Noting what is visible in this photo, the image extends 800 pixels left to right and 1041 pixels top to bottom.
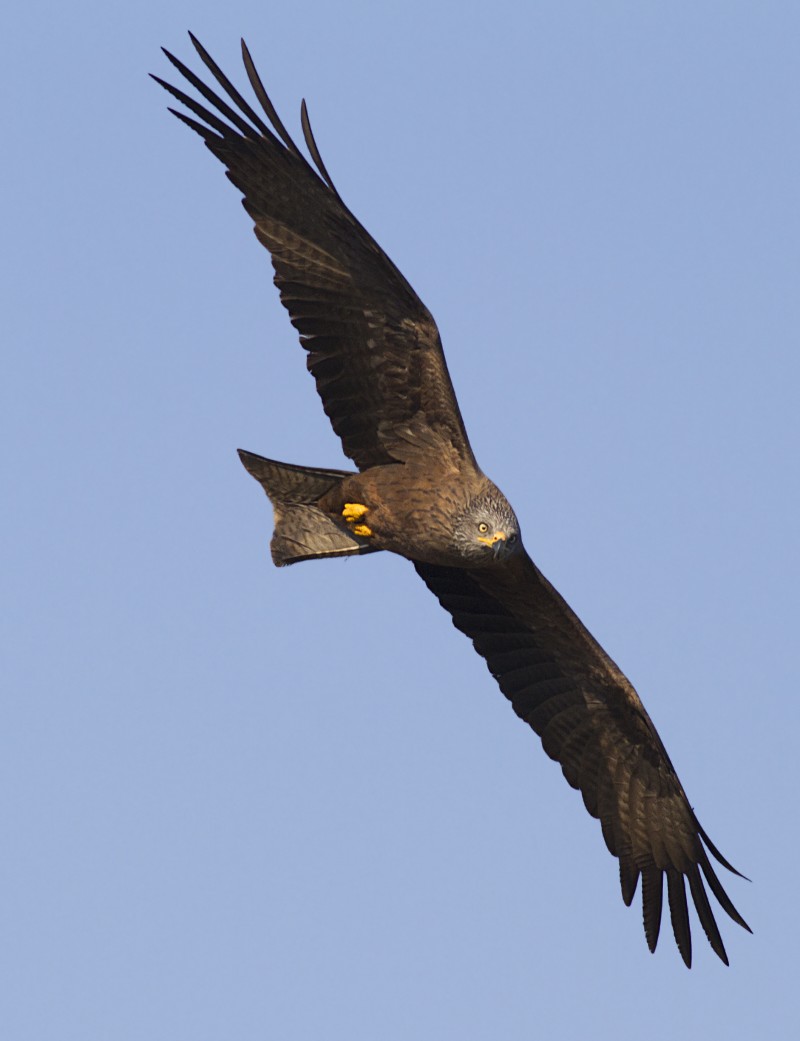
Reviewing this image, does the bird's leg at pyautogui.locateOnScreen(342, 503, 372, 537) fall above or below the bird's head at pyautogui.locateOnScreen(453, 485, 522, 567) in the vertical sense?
above

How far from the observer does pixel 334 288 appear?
1112 cm

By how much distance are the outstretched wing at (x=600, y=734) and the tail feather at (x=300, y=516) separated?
44.8 inches

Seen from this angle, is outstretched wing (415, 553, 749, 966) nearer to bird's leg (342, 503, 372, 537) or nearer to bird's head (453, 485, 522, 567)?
bird's leg (342, 503, 372, 537)

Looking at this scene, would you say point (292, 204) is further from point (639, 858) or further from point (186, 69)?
point (639, 858)

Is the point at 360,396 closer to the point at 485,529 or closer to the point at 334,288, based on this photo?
the point at 334,288

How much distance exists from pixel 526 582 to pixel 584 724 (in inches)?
49.8

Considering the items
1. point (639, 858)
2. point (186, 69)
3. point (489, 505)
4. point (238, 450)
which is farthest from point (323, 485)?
point (639, 858)

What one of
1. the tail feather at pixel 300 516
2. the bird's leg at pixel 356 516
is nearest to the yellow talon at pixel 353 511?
the bird's leg at pixel 356 516

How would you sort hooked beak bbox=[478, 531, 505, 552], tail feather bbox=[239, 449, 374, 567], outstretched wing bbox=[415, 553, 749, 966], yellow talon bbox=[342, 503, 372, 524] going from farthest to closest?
outstretched wing bbox=[415, 553, 749, 966], tail feather bbox=[239, 449, 374, 567], yellow talon bbox=[342, 503, 372, 524], hooked beak bbox=[478, 531, 505, 552]

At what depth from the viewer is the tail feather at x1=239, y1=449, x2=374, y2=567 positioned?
461 inches

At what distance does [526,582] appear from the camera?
12.3m

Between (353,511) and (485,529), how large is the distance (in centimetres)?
103

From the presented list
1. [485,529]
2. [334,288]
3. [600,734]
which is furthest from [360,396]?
[600,734]

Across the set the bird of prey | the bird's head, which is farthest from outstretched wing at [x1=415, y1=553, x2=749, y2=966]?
the bird's head
